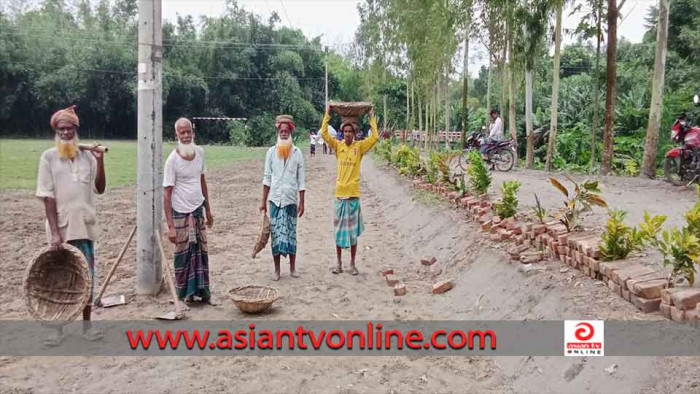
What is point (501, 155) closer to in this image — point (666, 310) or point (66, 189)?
point (666, 310)

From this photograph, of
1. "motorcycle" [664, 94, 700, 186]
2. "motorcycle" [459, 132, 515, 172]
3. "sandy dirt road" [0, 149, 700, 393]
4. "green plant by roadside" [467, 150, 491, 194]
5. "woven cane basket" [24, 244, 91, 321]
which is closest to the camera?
"sandy dirt road" [0, 149, 700, 393]

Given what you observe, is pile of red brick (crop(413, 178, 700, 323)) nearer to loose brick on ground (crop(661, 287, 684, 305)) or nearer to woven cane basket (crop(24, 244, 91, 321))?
loose brick on ground (crop(661, 287, 684, 305))

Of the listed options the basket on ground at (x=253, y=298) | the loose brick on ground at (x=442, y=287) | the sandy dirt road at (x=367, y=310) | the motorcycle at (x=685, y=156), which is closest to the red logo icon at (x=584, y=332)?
the sandy dirt road at (x=367, y=310)

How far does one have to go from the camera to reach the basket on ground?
16.9ft

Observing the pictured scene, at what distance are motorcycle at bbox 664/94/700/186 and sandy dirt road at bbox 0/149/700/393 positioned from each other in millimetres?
4494

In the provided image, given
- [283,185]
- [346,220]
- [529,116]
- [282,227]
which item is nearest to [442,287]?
[346,220]

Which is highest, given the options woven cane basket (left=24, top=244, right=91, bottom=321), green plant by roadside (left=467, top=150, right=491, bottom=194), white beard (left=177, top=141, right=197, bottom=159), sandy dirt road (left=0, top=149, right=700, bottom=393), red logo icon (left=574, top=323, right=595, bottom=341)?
white beard (left=177, top=141, right=197, bottom=159)

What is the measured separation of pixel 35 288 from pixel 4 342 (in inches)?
21.0

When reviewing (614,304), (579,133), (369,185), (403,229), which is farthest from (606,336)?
(579,133)

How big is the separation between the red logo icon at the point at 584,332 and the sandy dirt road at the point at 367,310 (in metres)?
0.19

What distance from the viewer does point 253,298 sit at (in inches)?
206

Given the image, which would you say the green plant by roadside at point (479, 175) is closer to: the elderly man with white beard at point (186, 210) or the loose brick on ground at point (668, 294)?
the elderly man with white beard at point (186, 210)

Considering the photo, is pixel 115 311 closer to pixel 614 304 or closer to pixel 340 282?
pixel 340 282

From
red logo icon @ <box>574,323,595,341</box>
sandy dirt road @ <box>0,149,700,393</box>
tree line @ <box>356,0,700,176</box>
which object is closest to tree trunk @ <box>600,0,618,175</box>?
tree line @ <box>356,0,700,176</box>
